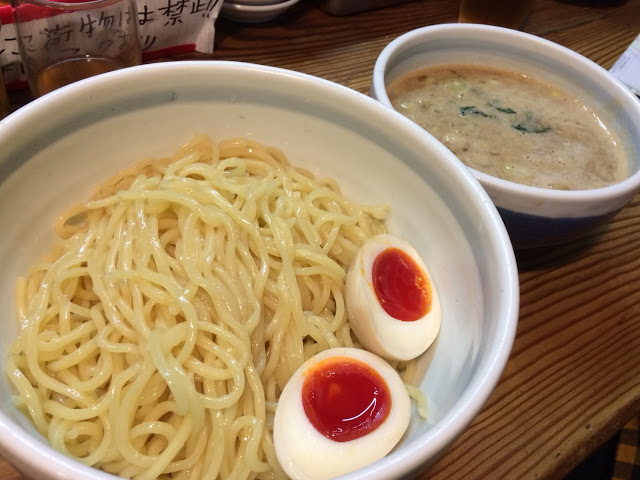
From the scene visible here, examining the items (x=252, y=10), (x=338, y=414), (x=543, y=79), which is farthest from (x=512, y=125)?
(x=338, y=414)

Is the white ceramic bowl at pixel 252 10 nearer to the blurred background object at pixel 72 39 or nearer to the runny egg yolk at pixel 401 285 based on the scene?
the blurred background object at pixel 72 39

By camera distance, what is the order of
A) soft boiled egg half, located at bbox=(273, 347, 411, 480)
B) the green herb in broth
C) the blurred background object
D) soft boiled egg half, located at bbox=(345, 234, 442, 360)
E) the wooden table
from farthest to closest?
the green herb in broth
the blurred background object
the wooden table
soft boiled egg half, located at bbox=(345, 234, 442, 360)
soft boiled egg half, located at bbox=(273, 347, 411, 480)

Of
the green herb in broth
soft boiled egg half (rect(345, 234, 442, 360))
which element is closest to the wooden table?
soft boiled egg half (rect(345, 234, 442, 360))

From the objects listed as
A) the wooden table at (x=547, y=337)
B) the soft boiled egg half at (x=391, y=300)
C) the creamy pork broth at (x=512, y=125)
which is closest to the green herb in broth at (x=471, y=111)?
the creamy pork broth at (x=512, y=125)

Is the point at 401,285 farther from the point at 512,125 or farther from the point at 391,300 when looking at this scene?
the point at 512,125

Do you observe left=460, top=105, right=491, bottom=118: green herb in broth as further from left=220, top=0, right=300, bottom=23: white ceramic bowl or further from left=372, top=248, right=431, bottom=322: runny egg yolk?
left=220, top=0, right=300, bottom=23: white ceramic bowl

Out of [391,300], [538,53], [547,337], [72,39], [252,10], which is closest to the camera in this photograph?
[391,300]

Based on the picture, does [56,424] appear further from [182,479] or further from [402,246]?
[402,246]
